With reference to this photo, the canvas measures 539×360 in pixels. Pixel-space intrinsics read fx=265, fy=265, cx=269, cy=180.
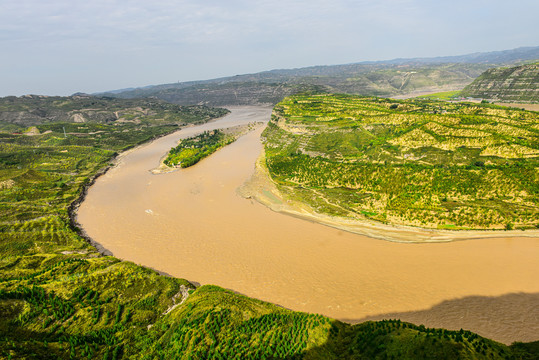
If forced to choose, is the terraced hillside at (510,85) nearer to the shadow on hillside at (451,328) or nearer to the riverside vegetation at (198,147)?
the riverside vegetation at (198,147)

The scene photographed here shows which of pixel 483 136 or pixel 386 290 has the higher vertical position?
pixel 483 136

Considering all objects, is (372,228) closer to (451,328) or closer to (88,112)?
(451,328)

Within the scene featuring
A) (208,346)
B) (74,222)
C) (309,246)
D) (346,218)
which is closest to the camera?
(208,346)

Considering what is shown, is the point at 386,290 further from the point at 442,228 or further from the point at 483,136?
the point at 483,136

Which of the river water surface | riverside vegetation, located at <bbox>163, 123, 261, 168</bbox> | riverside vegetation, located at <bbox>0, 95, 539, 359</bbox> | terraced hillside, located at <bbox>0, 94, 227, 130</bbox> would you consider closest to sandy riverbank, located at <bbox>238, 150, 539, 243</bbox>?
the river water surface

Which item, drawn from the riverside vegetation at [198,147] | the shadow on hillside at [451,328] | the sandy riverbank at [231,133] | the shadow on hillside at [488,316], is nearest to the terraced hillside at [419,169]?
the shadow on hillside at [488,316]

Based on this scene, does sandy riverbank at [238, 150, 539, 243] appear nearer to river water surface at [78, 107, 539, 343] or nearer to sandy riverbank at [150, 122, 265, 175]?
river water surface at [78, 107, 539, 343]

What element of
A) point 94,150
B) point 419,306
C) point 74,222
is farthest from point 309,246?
point 94,150
